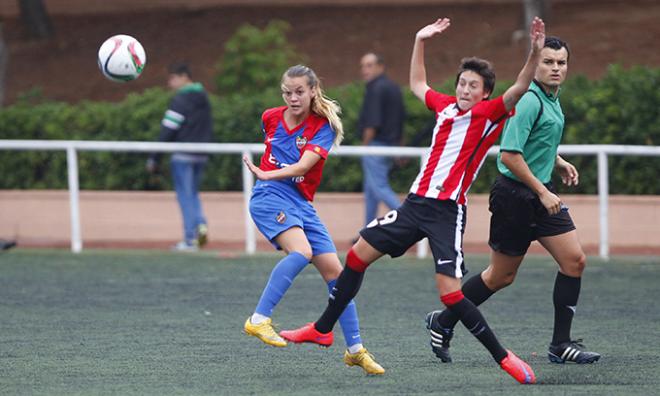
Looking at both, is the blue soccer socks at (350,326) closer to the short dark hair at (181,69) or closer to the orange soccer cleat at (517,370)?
the orange soccer cleat at (517,370)

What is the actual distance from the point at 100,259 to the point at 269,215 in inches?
249

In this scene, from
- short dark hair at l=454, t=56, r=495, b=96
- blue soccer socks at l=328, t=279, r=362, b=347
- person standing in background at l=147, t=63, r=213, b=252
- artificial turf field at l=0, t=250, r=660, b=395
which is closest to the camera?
artificial turf field at l=0, t=250, r=660, b=395

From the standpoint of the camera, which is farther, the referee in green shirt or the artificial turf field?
the referee in green shirt

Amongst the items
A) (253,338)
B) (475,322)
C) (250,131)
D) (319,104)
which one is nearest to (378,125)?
(250,131)

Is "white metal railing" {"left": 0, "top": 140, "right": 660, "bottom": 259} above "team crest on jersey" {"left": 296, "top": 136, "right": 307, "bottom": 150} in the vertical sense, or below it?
below

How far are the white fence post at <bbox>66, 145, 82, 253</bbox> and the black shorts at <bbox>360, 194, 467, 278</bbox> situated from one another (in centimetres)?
730

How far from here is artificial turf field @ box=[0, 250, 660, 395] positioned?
6652 mm

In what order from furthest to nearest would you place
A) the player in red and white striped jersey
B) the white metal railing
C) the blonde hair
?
the white metal railing → the blonde hair → the player in red and white striped jersey

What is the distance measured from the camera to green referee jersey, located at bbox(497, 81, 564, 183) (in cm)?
713

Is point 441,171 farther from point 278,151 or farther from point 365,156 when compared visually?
point 365,156

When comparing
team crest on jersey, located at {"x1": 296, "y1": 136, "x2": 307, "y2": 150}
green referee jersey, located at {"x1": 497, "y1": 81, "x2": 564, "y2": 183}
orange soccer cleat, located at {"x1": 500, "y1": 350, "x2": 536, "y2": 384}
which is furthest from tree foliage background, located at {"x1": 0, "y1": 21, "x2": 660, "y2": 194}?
orange soccer cleat, located at {"x1": 500, "y1": 350, "x2": 536, "y2": 384}

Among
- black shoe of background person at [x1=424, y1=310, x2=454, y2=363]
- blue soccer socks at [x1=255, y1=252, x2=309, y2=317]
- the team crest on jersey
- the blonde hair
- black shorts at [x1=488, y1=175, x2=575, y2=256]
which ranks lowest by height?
black shoe of background person at [x1=424, y1=310, x2=454, y2=363]

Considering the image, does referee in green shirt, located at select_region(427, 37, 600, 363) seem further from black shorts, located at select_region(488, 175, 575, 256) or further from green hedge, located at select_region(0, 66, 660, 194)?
green hedge, located at select_region(0, 66, 660, 194)

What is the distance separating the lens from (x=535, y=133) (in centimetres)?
727
